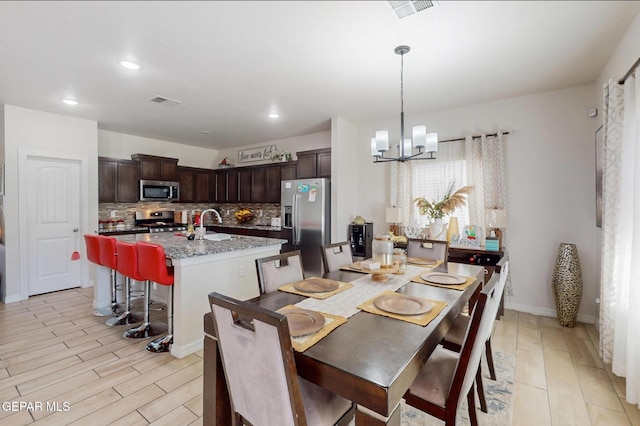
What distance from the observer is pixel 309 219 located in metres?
4.81

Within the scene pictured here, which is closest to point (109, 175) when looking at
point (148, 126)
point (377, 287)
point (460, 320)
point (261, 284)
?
point (148, 126)

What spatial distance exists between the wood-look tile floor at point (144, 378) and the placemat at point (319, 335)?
49.0 inches

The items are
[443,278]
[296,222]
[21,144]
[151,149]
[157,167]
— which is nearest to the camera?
[443,278]

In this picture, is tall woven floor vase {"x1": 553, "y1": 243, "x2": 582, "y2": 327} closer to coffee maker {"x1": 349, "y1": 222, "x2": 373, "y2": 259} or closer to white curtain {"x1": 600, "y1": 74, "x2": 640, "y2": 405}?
white curtain {"x1": 600, "y1": 74, "x2": 640, "y2": 405}

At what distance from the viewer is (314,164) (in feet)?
16.8

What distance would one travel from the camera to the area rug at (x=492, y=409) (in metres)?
1.83

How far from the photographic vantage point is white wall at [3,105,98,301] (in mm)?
4020

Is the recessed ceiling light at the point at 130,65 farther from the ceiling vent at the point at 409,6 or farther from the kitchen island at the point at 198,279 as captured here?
the ceiling vent at the point at 409,6

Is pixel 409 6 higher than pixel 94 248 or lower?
higher

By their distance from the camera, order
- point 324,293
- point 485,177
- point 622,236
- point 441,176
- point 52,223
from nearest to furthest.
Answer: point 324,293, point 622,236, point 485,177, point 441,176, point 52,223

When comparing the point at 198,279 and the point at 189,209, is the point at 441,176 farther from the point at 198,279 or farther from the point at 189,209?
the point at 189,209

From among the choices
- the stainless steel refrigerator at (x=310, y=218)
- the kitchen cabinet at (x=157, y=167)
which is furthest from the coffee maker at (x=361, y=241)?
the kitchen cabinet at (x=157, y=167)

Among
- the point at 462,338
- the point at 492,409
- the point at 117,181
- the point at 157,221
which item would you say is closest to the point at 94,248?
the point at 117,181

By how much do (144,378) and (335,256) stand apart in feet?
5.82
